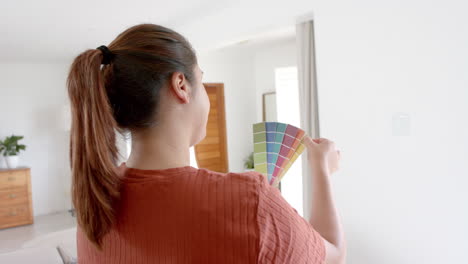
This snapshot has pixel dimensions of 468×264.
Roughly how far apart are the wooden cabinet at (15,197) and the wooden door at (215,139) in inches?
102

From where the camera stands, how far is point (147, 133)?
0.68 meters

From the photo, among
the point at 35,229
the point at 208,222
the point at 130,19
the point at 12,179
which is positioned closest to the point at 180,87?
the point at 208,222

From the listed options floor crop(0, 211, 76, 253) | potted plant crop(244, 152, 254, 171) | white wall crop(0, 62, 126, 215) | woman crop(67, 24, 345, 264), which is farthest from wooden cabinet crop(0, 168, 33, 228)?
woman crop(67, 24, 345, 264)

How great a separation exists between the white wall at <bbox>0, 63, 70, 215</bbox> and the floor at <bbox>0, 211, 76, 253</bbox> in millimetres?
357

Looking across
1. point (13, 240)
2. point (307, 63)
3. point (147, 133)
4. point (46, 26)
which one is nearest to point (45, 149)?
point (13, 240)

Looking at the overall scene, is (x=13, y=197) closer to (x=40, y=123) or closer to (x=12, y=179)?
(x=12, y=179)

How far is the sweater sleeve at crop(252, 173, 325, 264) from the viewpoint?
0.55 metres

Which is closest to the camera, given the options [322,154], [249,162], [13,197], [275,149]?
[322,154]

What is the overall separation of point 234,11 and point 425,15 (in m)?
1.98

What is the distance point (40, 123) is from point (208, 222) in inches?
240

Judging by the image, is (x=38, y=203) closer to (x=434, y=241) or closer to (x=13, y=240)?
(x=13, y=240)

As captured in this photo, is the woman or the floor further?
the floor

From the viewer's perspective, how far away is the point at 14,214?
5.23 meters

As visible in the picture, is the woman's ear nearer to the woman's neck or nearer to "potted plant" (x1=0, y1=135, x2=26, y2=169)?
the woman's neck
